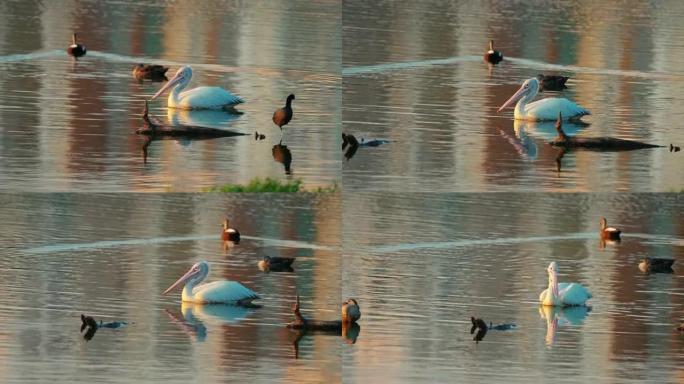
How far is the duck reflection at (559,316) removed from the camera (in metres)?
28.0

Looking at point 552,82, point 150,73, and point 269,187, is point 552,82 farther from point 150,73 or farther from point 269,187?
point 269,187

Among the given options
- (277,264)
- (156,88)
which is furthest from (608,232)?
(156,88)

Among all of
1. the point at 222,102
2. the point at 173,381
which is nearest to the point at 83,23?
the point at 222,102

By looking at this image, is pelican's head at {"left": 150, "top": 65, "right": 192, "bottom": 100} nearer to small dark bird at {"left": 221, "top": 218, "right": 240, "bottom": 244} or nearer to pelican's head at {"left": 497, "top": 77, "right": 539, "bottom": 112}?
small dark bird at {"left": 221, "top": 218, "right": 240, "bottom": 244}

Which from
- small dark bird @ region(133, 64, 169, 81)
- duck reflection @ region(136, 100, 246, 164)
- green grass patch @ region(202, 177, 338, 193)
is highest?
small dark bird @ region(133, 64, 169, 81)

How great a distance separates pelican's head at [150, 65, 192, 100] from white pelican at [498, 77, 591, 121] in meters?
4.02

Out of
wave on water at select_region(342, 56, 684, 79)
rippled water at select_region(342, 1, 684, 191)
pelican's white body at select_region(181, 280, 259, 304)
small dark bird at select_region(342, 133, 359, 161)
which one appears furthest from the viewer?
wave on water at select_region(342, 56, 684, 79)

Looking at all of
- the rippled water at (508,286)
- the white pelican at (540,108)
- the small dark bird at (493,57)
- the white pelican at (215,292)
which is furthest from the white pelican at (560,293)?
the small dark bird at (493,57)

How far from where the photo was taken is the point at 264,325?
27.8 metres

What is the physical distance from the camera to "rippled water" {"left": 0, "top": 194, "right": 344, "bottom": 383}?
26359 millimetres

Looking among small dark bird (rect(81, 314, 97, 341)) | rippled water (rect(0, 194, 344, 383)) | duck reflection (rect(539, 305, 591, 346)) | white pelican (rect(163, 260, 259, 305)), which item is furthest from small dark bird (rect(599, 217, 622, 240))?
small dark bird (rect(81, 314, 97, 341))

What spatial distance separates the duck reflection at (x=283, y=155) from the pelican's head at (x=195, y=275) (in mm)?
1422

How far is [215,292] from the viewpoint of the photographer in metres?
28.8

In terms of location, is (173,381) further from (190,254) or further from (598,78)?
(598,78)
